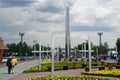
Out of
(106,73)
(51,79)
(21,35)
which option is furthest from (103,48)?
(51,79)

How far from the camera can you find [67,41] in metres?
62.2

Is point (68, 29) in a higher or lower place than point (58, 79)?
higher

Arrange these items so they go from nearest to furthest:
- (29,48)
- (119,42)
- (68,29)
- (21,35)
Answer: (68,29) → (21,35) → (119,42) → (29,48)

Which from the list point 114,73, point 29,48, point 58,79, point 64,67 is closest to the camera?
point 58,79

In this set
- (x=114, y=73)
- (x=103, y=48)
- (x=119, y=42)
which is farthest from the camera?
(x=103, y=48)

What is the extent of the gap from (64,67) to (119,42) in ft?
255

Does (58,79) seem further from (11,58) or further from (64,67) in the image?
(64,67)

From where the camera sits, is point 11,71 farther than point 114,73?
Yes

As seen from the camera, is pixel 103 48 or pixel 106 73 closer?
pixel 106 73

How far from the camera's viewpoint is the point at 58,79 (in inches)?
633

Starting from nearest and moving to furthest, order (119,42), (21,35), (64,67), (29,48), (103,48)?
(64,67)
(21,35)
(119,42)
(103,48)
(29,48)

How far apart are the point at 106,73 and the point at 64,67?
11.2 m

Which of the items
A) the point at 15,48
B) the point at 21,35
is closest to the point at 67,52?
the point at 21,35

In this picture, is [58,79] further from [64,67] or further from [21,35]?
[21,35]
